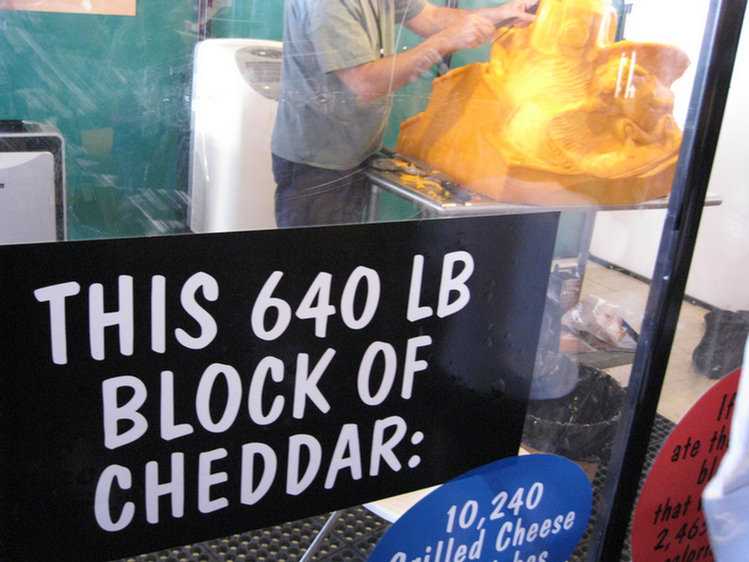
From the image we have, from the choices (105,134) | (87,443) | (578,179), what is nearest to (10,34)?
(105,134)

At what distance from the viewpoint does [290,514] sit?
2.42 ft

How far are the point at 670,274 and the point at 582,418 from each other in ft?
0.92

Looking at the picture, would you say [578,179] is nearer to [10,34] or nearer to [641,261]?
[641,261]

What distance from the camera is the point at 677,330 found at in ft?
3.38

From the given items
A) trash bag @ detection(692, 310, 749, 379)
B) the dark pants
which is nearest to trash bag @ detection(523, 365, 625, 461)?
trash bag @ detection(692, 310, 749, 379)

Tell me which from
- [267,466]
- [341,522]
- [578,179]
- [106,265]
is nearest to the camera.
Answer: [106,265]

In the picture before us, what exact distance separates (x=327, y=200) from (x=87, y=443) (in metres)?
0.31

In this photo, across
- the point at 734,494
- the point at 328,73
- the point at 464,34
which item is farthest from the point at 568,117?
the point at 734,494

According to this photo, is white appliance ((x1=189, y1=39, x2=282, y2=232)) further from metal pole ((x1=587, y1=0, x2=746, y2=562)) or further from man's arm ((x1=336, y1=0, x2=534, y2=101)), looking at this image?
metal pole ((x1=587, y1=0, x2=746, y2=562))

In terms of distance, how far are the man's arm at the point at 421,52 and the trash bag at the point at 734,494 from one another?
1.47ft

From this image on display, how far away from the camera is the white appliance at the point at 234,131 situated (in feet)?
2.16

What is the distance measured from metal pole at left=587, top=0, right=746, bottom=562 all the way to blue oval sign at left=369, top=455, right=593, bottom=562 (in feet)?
0.30

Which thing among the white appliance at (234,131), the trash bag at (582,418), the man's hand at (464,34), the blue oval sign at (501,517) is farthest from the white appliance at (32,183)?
→ the trash bag at (582,418)

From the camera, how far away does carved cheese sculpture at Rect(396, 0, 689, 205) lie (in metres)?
0.88
